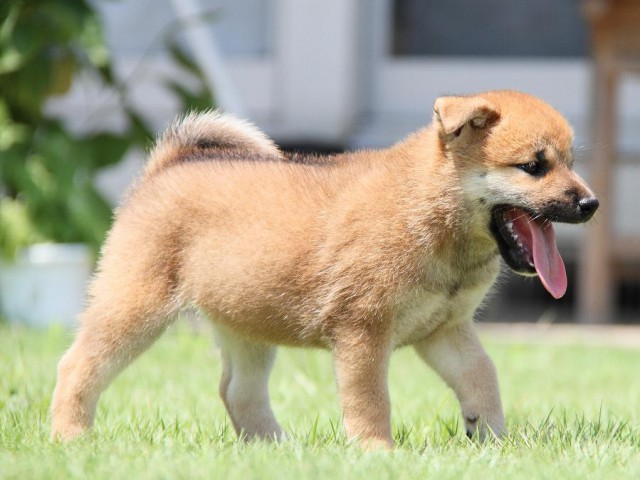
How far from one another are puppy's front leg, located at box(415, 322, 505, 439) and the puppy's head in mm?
368

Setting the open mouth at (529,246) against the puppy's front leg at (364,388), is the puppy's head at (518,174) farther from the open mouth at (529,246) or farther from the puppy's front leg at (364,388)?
the puppy's front leg at (364,388)

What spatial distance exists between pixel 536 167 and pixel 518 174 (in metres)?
0.05

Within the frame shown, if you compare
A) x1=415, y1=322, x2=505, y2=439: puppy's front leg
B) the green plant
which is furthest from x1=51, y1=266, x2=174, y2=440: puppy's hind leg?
the green plant

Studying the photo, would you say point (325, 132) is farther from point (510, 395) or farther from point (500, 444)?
point (500, 444)

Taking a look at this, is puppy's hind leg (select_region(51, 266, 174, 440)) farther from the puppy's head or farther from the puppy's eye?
the puppy's eye

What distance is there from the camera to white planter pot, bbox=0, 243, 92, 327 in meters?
7.23

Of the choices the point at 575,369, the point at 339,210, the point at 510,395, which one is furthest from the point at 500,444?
the point at 575,369

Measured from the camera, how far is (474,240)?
355 centimetres

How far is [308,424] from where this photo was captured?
4.12 meters

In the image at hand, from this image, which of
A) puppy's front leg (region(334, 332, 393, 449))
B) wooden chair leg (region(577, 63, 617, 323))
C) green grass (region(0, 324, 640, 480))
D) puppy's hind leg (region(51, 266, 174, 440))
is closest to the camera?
green grass (region(0, 324, 640, 480))

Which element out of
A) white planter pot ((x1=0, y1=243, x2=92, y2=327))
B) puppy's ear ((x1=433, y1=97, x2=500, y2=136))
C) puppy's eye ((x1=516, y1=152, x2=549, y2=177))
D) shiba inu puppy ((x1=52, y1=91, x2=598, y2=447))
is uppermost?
puppy's ear ((x1=433, y1=97, x2=500, y2=136))

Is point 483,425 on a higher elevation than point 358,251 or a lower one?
lower

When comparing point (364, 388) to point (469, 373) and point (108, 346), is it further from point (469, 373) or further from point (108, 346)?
point (108, 346)

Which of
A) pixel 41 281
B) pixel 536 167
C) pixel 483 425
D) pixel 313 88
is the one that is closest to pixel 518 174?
pixel 536 167
